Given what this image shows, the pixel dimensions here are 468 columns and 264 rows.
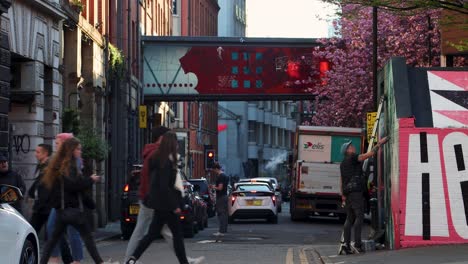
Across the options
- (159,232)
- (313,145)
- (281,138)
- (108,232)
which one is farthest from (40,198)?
(281,138)

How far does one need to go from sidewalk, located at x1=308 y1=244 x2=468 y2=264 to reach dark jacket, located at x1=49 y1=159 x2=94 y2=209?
4508mm

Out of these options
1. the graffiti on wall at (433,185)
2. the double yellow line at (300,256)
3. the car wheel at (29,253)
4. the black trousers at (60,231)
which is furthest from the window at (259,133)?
the car wheel at (29,253)

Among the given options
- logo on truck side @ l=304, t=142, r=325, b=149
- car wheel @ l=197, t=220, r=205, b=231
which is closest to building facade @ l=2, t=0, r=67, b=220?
car wheel @ l=197, t=220, r=205, b=231

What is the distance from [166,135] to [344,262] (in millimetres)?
3937

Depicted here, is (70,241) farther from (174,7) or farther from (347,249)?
(174,7)

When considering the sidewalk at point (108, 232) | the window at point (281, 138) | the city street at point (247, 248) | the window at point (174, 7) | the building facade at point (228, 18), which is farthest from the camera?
the window at point (281, 138)

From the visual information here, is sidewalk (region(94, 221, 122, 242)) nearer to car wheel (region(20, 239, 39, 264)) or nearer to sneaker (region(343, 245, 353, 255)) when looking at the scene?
sneaker (region(343, 245, 353, 255))

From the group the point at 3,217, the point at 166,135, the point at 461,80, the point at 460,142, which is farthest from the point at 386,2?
the point at 3,217

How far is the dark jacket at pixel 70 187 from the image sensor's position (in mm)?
12438

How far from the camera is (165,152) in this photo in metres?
12.7

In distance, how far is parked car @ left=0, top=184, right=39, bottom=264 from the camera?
10.2m

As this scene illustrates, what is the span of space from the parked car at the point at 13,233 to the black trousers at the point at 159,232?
64.6 inches

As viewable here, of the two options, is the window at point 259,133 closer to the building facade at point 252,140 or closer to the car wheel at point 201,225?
the building facade at point 252,140

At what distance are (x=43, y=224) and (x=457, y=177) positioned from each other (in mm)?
6359
